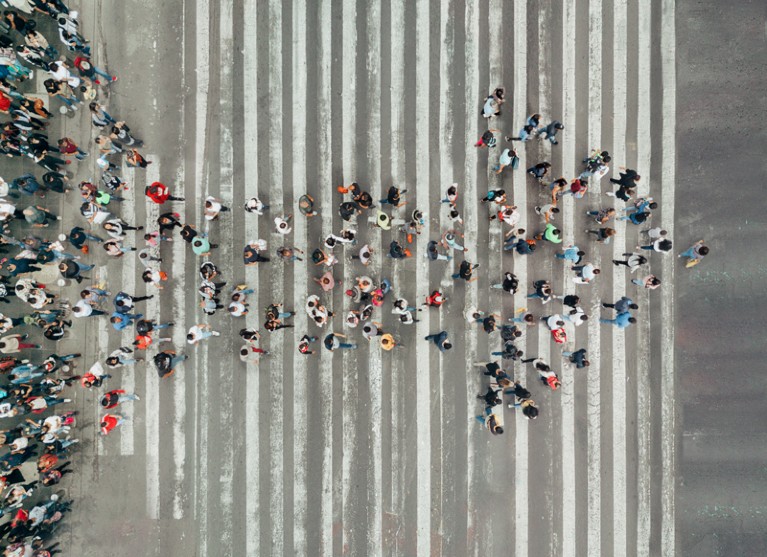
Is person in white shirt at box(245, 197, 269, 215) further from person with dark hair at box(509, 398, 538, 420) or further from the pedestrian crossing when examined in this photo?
person with dark hair at box(509, 398, 538, 420)

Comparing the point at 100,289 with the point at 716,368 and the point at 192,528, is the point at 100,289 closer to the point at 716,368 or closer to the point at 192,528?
the point at 192,528

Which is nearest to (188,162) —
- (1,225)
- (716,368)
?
(1,225)

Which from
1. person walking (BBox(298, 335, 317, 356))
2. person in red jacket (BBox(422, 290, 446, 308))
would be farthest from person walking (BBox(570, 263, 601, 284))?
person walking (BBox(298, 335, 317, 356))

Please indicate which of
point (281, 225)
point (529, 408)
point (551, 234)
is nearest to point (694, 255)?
point (551, 234)

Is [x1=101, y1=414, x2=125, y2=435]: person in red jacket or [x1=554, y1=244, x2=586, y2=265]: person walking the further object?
[x1=554, y1=244, x2=586, y2=265]: person walking

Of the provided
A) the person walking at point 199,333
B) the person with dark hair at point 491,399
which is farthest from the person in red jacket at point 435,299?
the person walking at point 199,333

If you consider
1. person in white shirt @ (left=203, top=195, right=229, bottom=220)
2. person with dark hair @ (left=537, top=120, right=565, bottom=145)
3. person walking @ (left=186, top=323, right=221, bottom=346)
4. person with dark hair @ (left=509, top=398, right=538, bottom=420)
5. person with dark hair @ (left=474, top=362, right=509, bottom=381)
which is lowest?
person with dark hair @ (left=509, top=398, right=538, bottom=420)

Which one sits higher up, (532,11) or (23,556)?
(532,11)
